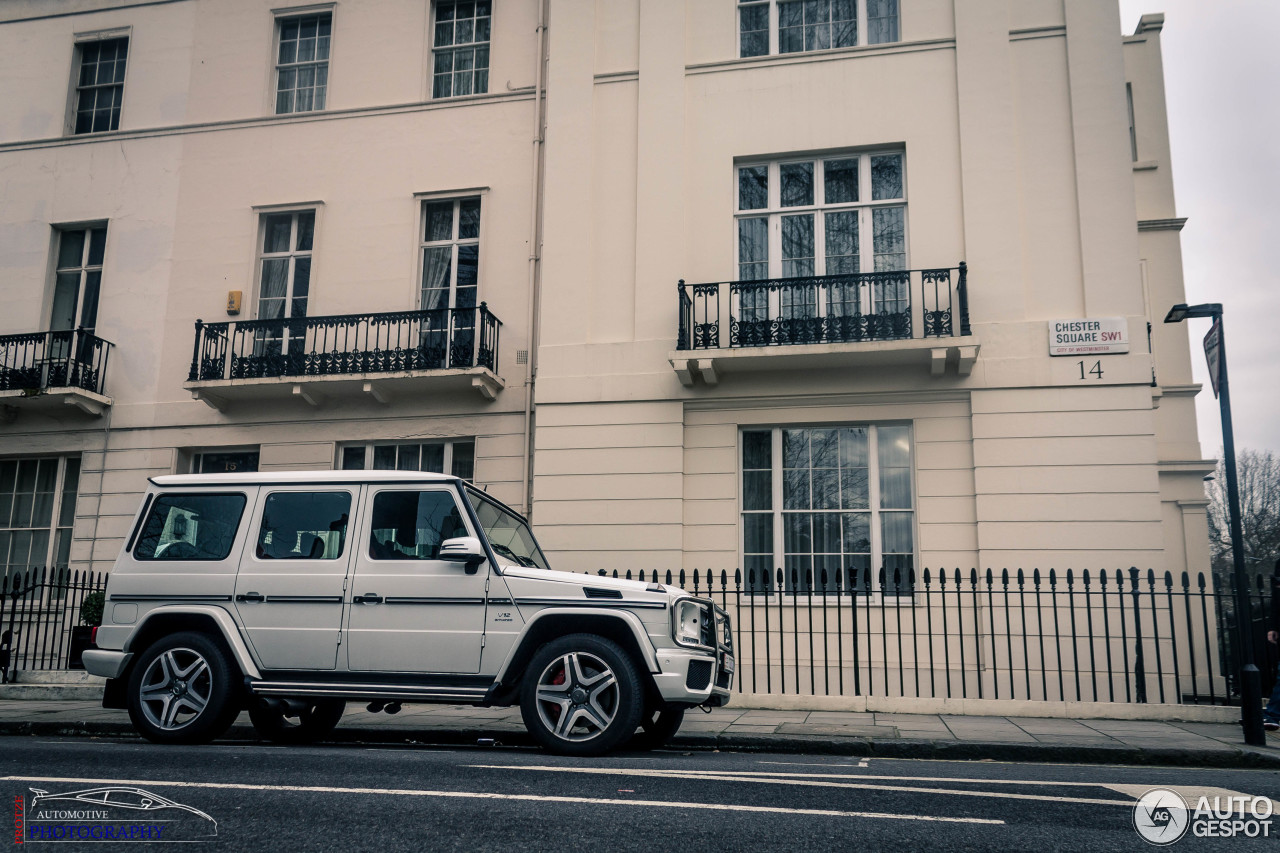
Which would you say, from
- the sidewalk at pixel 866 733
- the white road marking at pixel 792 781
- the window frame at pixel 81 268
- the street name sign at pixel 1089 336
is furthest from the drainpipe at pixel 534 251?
the white road marking at pixel 792 781

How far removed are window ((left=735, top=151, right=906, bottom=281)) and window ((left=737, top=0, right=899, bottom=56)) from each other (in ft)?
6.11

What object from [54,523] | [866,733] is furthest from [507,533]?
[54,523]

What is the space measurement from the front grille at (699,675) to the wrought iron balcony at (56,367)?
12697mm

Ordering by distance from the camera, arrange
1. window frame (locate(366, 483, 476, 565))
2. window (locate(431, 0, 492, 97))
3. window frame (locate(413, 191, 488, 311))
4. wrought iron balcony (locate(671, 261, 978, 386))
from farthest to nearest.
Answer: window (locate(431, 0, 492, 97))
window frame (locate(413, 191, 488, 311))
wrought iron balcony (locate(671, 261, 978, 386))
window frame (locate(366, 483, 476, 565))

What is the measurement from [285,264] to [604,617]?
11.5 meters

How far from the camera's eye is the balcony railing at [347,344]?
14656 mm

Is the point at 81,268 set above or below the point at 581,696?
above

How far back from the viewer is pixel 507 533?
8.36 metres

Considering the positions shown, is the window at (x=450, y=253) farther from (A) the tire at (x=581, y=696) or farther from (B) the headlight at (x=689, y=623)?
(A) the tire at (x=581, y=696)

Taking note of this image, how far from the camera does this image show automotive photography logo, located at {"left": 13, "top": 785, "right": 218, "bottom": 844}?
4633 mm

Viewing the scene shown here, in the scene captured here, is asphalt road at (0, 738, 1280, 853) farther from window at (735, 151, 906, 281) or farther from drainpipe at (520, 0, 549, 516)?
window at (735, 151, 906, 281)

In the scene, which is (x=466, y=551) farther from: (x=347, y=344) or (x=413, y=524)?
(x=347, y=344)

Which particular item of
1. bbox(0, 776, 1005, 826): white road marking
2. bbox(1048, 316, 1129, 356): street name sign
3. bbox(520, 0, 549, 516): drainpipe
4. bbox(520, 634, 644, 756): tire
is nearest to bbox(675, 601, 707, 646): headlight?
bbox(520, 634, 644, 756): tire

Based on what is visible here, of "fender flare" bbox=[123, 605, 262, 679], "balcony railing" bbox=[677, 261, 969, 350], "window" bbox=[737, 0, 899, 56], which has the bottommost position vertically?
"fender flare" bbox=[123, 605, 262, 679]
